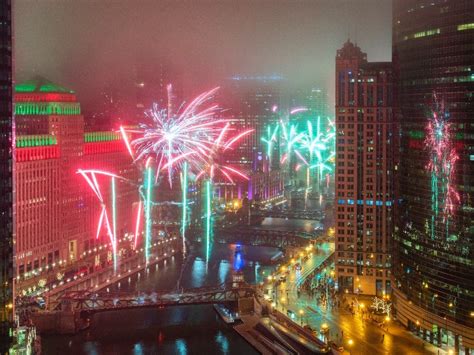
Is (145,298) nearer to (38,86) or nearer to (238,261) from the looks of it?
(238,261)

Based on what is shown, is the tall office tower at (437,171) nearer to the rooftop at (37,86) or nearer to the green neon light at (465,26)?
the green neon light at (465,26)

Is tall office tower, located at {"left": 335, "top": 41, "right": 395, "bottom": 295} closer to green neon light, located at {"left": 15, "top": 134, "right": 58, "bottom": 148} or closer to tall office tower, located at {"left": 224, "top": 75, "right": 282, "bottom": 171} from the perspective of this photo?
green neon light, located at {"left": 15, "top": 134, "right": 58, "bottom": 148}

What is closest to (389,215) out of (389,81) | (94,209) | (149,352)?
(389,81)

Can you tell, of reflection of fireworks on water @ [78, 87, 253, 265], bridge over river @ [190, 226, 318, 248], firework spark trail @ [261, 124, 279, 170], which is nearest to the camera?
reflection of fireworks on water @ [78, 87, 253, 265]

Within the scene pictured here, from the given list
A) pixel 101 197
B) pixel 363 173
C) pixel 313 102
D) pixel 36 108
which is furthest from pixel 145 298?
pixel 313 102

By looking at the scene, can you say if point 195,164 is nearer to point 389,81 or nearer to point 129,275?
point 129,275

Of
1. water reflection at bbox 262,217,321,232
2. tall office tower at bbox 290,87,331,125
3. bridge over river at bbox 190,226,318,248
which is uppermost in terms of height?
tall office tower at bbox 290,87,331,125

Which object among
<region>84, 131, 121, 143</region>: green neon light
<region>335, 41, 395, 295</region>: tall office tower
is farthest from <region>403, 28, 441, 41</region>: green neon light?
<region>84, 131, 121, 143</region>: green neon light
